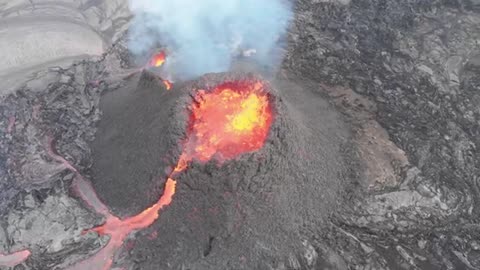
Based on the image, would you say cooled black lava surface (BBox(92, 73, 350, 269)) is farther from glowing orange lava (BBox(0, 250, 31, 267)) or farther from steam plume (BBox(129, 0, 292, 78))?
steam plume (BBox(129, 0, 292, 78))

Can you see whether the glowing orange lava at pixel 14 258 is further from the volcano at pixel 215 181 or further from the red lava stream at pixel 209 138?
the volcano at pixel 215 181

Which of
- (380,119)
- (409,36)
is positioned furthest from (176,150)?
(409,36)

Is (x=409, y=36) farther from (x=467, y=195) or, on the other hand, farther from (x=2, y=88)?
(x=2, y=88)

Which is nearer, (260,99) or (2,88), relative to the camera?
(260,99)

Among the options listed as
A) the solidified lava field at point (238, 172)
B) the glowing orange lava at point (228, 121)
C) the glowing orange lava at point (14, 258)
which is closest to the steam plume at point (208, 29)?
the solidified lava field at point (238, 172)

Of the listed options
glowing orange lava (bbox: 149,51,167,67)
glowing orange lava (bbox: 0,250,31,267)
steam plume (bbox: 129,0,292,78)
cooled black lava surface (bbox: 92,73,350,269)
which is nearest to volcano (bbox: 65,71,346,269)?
cooled black lava surface (bbox: 92,73,350,269)

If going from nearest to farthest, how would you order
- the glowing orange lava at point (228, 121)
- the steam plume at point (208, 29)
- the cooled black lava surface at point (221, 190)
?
the cooled black lava surface at point (221, 190) → the glowing orange lava at point (228, 121) → the steam plume at point (208, 29)
